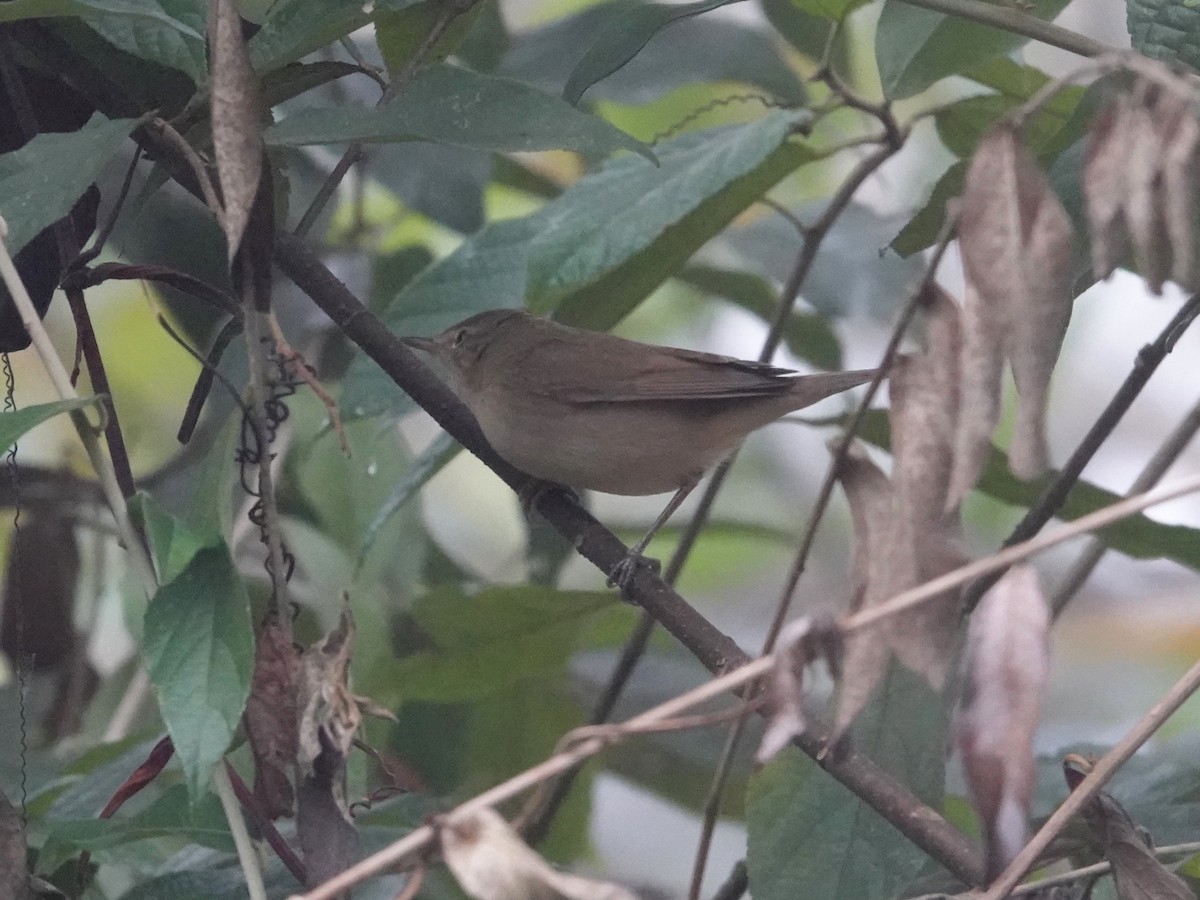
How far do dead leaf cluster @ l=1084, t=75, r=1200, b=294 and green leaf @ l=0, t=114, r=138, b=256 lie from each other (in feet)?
3.20

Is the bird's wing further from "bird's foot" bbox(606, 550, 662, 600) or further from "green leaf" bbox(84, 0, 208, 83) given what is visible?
"green leaf" bbox(84, 0, 208, 83)

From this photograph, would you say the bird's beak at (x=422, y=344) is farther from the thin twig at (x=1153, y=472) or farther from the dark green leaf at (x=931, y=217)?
the thin twig at (x=1153, y=472)

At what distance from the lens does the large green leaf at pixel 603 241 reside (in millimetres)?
2006

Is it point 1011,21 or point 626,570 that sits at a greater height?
point 1011,21

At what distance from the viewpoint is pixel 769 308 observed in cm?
305

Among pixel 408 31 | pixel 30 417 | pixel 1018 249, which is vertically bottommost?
pixel 30 417

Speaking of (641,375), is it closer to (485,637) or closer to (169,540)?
(485,637)

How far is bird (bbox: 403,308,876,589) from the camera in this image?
2.78 metres

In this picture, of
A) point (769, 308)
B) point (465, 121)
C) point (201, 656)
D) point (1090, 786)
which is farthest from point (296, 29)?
point (769, 308)

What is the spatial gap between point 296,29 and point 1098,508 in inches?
56.3

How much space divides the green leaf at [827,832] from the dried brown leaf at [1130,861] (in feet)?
1.45

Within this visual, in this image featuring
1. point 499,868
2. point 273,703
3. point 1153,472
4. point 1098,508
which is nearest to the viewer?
point 499,868

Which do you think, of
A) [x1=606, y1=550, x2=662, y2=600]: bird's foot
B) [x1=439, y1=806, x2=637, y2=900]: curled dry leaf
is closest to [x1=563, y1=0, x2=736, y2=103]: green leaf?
[x1=606, y1=550, x2=662, y2=600]: bird's foot

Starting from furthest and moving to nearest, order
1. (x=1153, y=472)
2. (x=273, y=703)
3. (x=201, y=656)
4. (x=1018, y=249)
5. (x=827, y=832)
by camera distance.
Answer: (x=1153, y=472) → (x=827, y=832) → (x=273, y=703) → (x=201, y=656) → (x=1018, y=249)
